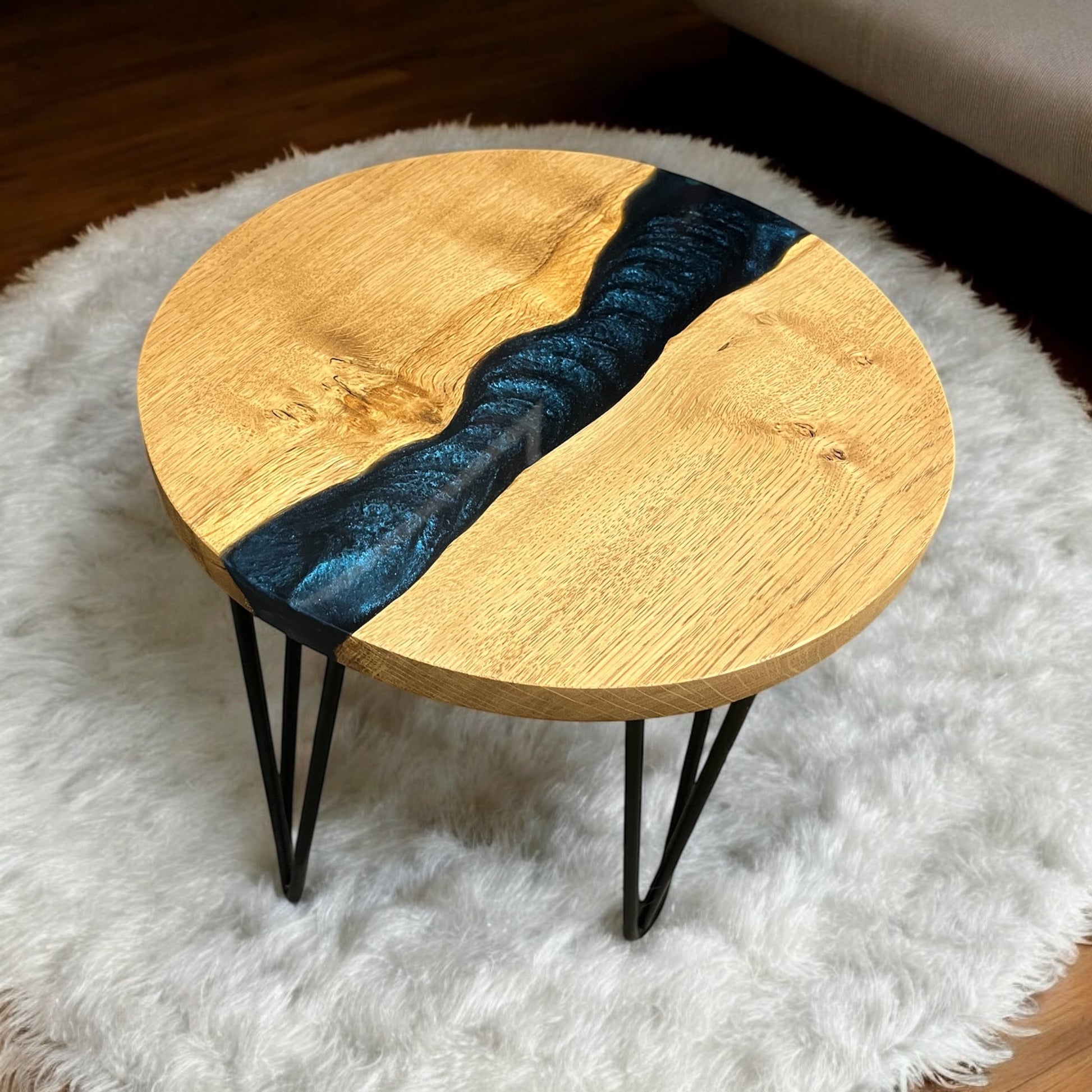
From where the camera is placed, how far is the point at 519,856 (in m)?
1.11

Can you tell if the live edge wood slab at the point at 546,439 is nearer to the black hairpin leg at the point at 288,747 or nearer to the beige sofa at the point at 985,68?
the black hairpin leg at the point at 288,747

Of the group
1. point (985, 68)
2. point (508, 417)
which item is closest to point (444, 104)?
point (985, 68)

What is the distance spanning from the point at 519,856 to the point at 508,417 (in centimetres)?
43

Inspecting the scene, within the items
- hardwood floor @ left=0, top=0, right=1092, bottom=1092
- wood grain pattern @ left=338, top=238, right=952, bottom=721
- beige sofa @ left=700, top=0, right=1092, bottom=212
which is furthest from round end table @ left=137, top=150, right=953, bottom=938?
hardwood floor @ left=0, top=0, right=1092, bottom=1092

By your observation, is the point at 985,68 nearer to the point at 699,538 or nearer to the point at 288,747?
the point at 699,538

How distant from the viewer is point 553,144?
2080 millimetres

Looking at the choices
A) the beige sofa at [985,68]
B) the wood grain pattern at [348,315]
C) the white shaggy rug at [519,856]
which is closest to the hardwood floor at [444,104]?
the beige sofa at [985,68]

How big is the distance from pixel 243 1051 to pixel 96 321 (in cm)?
112

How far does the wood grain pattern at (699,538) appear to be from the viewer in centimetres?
75

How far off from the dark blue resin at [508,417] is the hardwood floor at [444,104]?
85 centimetres

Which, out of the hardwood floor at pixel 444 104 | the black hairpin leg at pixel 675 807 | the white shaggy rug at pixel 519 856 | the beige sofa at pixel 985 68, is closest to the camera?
the black hairpin leg at pixel 675 807

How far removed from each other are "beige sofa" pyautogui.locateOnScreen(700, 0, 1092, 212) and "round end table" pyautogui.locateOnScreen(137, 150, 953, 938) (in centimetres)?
63

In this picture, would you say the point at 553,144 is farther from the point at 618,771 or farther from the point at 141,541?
the point at 618,771

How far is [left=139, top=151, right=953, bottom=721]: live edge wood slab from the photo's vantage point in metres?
0.77
